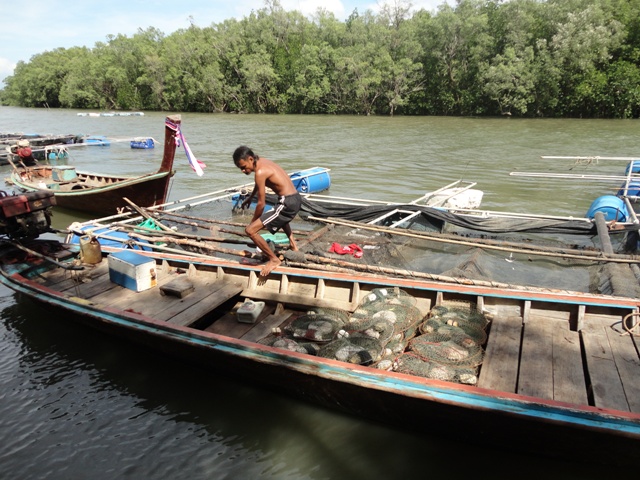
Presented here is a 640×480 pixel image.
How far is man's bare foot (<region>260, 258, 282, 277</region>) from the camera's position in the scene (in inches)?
225

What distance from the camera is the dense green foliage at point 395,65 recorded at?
107ft

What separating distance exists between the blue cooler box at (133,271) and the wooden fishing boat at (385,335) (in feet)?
0.05

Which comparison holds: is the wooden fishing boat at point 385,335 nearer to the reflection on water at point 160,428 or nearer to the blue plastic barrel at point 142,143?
the reflection on water at point 160,428

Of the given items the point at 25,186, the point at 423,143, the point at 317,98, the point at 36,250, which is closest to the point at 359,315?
the point at 36,250

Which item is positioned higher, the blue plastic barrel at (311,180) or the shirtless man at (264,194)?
the shirtless man at (264,194)

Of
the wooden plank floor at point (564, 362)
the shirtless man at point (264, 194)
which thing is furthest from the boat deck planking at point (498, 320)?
the shirtless man at point (264, 194)

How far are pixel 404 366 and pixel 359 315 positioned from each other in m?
1.05

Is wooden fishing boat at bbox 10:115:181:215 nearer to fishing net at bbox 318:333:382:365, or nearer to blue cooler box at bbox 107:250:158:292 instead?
blue cooler box at bbox 107:250:158:292

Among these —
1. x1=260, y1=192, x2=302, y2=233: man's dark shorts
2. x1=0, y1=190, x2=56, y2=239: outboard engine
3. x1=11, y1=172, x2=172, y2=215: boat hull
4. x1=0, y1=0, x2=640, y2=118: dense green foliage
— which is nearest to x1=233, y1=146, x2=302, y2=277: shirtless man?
x1=260, y1=192, x2=302, y2=233: man's dark shorts

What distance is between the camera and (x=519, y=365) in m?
4.05

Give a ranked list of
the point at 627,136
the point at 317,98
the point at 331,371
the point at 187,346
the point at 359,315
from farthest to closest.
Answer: the point at 317,98, the point at 627,136, the point at 359,315, the point at 187,346, the point at 331,371

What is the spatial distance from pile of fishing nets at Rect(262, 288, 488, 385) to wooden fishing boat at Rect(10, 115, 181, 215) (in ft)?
22.4

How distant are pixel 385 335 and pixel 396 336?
0.13m

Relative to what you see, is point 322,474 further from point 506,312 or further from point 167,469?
point 506,312
